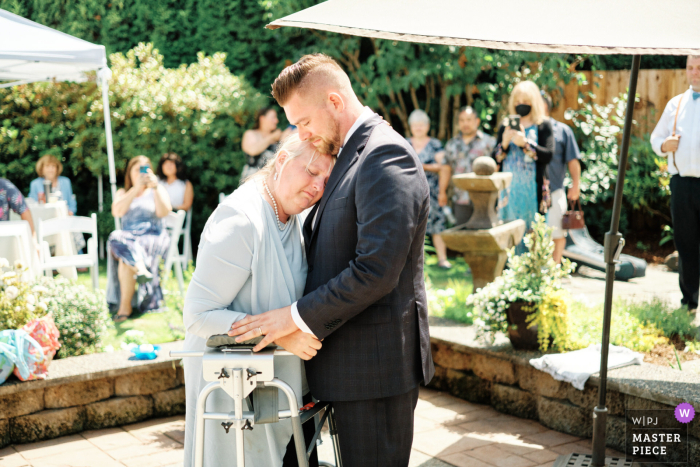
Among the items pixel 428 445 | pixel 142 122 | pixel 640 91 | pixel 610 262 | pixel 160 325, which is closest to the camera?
pixel 610 262

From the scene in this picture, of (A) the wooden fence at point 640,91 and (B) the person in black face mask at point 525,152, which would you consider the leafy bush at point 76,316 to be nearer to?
(B) the person in black face mask at point 525,152

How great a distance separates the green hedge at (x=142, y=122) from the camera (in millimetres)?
8812

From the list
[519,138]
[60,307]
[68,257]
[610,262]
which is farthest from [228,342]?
[68,257]

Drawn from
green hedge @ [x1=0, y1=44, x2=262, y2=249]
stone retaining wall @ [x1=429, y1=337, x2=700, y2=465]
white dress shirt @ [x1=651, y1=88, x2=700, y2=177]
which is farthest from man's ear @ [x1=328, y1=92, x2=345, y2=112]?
green hedge @ [x1=0, y1=44, x2=262, y2=249]

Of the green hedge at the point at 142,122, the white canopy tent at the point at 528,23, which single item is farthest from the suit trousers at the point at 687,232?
the green hedge at the point at 142,122

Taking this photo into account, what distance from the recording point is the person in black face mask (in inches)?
230

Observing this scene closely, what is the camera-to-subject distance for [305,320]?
2.08 m

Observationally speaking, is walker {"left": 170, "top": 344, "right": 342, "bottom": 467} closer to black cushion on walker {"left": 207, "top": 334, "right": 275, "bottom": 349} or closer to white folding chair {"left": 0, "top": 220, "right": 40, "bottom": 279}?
black cushion on walker {"left": 207, "top": 334, "right": 275, "bottom": 349}

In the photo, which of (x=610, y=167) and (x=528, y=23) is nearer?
(x=528, y=23)

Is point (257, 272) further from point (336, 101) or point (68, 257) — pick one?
point (68, 257)

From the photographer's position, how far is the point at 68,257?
19.9 ft

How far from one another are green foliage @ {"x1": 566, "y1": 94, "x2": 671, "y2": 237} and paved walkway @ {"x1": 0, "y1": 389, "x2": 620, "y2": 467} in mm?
5149

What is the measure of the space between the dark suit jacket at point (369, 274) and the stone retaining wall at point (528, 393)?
1.44 meters

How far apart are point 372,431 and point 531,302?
177cm
